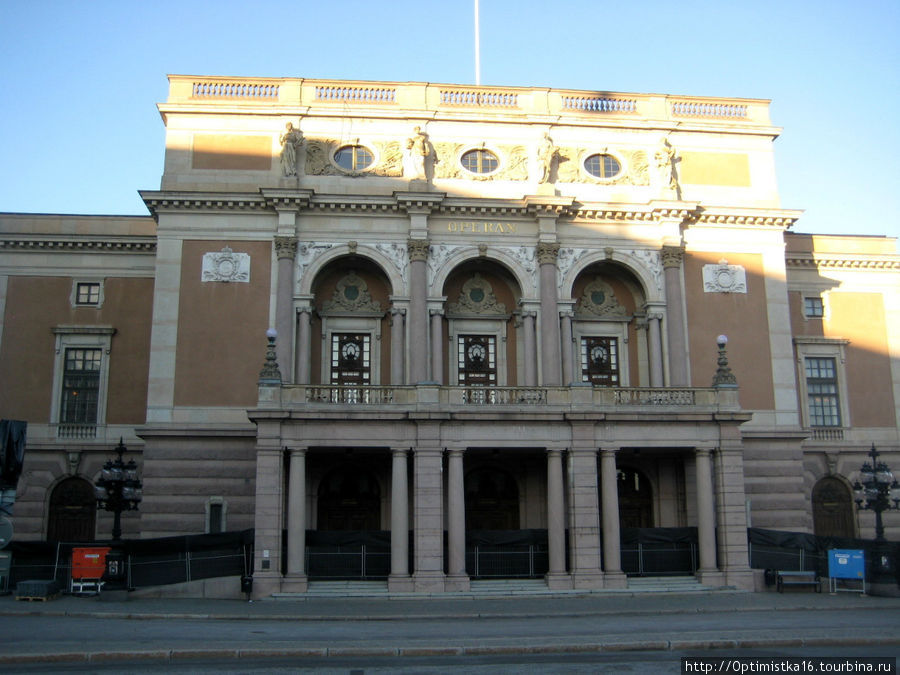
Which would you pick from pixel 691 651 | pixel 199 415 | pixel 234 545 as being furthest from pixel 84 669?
pixel 199 415

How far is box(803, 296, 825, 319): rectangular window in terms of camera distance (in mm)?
45031

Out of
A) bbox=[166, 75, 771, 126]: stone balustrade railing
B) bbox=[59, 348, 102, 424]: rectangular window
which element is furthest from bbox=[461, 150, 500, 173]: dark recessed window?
bbox=[59, 348, 102, 424]: rectangular window

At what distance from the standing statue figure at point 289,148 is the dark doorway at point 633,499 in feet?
61.5

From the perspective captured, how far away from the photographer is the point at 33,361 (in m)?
41.4

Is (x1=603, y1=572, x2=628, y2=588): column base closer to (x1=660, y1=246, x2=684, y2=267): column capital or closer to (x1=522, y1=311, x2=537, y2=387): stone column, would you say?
(x1=522, y1=311, x2=537, y2=387): stone column

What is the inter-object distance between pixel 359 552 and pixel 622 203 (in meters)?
18.6

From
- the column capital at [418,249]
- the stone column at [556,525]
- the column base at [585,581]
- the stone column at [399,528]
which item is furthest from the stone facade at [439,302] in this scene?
the stone column at [399,528]

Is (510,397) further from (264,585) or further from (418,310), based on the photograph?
(264,585)

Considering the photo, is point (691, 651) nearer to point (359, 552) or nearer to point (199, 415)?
point (359, 552)

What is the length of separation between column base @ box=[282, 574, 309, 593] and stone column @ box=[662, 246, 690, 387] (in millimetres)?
17368

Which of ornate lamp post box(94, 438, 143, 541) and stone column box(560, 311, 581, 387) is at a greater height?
stone column box(560, 311, 581, 387)

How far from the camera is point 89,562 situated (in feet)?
105

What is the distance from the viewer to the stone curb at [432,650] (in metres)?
17.9

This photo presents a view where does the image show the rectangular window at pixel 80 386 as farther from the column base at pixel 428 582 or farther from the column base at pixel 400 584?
the column base at pixel 428 582
